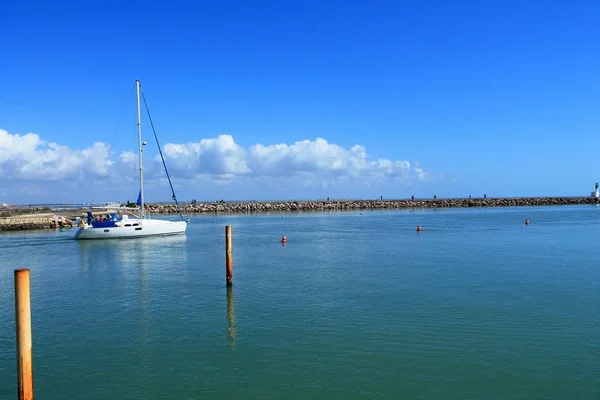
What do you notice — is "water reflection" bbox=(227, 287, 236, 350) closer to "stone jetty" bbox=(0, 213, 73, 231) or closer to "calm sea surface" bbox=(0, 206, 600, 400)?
"calm sea surface" bbox=(0, 206, 600, 400)

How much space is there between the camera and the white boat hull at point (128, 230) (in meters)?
48.9

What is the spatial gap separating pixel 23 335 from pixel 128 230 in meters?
40.9

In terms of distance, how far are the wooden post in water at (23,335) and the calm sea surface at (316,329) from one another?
5.48 ft

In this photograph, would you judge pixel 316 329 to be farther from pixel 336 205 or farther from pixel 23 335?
pixel 336 205

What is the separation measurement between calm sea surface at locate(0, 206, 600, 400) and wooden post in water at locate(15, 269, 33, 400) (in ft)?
5.48

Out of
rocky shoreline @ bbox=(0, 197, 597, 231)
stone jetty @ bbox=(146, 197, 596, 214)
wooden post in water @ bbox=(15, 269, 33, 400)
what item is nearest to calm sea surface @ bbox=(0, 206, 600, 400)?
→ wooden post in water @ bbox=(15, 269, 33, 400)

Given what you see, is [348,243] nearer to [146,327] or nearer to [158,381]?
[146,327]

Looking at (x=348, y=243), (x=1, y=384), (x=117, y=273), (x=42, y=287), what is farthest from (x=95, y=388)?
(x=348, y=243)

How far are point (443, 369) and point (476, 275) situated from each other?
14189mm

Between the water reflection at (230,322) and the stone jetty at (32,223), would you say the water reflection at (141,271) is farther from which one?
the stone jetty at (32,223)

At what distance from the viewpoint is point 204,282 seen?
25422mm

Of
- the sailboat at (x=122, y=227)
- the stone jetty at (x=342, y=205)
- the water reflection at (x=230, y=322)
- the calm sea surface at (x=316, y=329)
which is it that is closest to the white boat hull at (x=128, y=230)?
the sailboat at (x=122, y=227)

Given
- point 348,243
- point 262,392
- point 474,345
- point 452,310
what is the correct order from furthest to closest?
point 348,243 < point 452,310 < point 474,345 < point 262,392

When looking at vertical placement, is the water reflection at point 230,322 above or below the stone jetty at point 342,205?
below
